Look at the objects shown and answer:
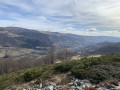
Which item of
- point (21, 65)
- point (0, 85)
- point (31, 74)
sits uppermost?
point (31, 74)

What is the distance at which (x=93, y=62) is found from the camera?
17438 millimetres

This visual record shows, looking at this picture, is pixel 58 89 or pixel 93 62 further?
pixel 93 62

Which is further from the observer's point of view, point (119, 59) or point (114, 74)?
point (119, 59)

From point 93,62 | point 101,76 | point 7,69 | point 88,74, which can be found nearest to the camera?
point 101,76

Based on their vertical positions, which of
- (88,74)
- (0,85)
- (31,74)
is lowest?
(0,85)

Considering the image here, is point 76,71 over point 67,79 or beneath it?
over

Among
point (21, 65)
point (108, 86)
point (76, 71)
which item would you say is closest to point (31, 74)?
point (76, 71)

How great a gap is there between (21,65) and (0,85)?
67698 mm

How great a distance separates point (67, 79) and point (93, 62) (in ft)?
18.2

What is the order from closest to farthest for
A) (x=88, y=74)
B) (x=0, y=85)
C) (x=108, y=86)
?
(x=108, y=86), (x=88, y=74), (x=0, y=85)

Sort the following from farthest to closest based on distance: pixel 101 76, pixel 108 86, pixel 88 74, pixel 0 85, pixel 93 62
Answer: pixel 93 62 < pixel 0 85 < pixel 88 74 < pixel 101 76 < pixel 108 86

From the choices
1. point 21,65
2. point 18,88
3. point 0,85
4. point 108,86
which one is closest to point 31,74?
point 18,88

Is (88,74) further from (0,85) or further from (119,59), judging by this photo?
(0,85)

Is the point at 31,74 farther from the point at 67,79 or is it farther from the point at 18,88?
the point at 67,79
